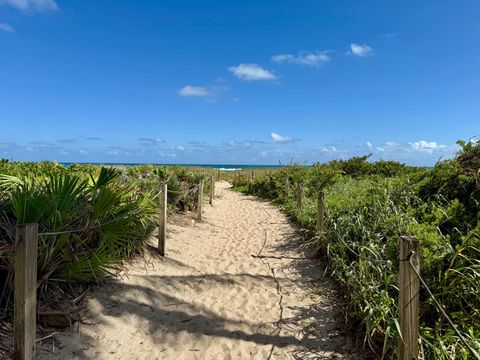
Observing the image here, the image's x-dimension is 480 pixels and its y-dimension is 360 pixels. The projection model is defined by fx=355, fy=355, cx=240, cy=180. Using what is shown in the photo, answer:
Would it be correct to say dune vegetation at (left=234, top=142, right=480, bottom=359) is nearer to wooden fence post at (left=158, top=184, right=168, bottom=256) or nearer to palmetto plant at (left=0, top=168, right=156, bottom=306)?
wooden fence post at (left=158, top=184, right=168, bottom=256)

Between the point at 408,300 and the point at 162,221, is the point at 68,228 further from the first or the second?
the point at 408,300

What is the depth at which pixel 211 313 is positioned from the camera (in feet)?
15.0

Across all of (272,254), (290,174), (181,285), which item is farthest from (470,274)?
(290,174)

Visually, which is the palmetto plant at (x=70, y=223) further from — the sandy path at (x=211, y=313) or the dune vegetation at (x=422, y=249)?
the dune vegetation at (x=422, y=249)

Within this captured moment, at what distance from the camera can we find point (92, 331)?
387 centimetres

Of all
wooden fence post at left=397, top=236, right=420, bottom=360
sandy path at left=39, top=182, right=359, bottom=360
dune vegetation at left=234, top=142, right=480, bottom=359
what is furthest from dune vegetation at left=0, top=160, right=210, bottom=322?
dune vegetation at left=234, top=142, right=480, bottom=359

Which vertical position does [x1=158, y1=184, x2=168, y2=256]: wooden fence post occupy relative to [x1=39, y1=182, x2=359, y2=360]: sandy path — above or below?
above

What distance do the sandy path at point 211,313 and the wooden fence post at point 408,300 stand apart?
101cm

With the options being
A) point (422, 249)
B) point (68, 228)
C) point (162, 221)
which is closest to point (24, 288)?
point (68, 228)

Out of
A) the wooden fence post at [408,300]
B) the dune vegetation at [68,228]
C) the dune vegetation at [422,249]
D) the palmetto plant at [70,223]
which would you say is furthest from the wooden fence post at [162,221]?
the wooden fence post at [408,300]

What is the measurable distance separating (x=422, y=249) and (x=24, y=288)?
12.8 ft

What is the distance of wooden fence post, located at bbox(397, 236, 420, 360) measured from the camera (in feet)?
8.29

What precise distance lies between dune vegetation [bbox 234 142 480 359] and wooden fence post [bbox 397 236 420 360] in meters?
0.17

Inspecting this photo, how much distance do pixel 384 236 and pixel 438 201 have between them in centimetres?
146
